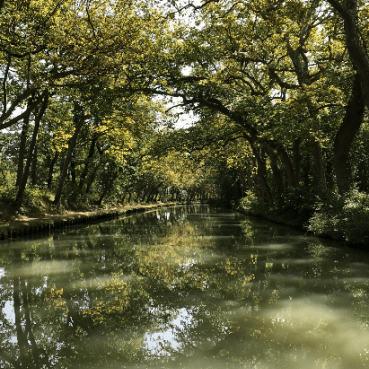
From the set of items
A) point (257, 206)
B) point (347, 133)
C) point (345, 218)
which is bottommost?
point (257, 206)

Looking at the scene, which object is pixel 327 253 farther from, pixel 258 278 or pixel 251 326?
pixel 251 326

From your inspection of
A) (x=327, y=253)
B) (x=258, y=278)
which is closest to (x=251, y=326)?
(x=258, y=278)

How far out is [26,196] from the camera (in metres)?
19.9

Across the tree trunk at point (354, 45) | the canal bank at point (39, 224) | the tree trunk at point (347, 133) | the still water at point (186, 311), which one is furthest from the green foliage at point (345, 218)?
the canal bank at point (39, 224)

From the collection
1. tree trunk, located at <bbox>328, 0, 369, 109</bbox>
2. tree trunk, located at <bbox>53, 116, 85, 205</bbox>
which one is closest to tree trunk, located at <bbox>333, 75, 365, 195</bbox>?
tree trunk, located at <bbox>328, 0, 369, 109</bbox>

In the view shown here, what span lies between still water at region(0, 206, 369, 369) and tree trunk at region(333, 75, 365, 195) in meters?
3.80

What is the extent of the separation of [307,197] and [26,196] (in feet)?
49.5

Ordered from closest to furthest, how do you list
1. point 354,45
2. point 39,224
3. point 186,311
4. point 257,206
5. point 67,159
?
point 186,311, point 354,45, point 39,224, point 67,159, point 257,206

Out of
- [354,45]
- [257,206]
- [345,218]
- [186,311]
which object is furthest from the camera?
[257,206]

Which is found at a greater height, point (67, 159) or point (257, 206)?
point (67, 159)

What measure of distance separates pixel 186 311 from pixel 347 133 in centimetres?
949

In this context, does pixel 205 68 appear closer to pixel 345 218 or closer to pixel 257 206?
pixel 345 218

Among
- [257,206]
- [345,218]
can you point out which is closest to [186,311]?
[345,218]

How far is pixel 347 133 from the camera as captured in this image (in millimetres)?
11992
